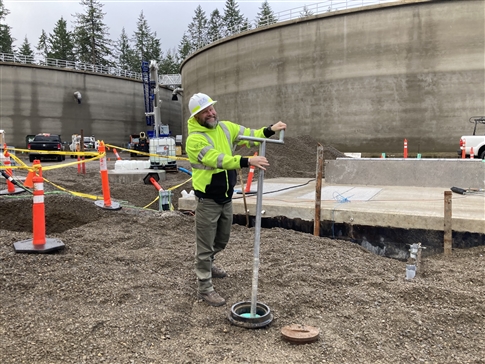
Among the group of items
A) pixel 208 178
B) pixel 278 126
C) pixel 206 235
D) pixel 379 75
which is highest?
pixel 379 75

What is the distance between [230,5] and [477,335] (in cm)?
7048

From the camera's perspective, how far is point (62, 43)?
6281 centimetres

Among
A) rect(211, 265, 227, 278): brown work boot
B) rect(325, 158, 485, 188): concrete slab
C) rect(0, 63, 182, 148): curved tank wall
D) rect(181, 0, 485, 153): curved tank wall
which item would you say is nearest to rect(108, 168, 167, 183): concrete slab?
rect(325, 158, 485, 188): concrete slab

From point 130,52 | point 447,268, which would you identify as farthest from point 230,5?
point 447,268

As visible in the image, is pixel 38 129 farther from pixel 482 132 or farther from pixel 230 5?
pixel 230 5

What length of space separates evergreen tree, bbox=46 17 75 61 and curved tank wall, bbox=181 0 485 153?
4656 cm

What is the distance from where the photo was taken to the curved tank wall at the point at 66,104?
3691cm

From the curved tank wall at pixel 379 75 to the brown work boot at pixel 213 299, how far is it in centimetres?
2073

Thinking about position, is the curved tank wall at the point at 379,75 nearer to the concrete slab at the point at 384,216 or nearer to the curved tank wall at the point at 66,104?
the concrete slab at the point at 384,216

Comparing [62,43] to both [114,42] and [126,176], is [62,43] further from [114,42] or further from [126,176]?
[126,176]

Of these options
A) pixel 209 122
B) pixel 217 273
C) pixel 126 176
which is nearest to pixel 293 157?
pixel 126 176

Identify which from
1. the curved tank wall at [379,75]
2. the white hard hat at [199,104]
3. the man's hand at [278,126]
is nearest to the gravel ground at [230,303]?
the man's hand at [278,126]

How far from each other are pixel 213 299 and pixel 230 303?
7.1 inches

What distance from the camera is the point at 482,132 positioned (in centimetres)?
2103
